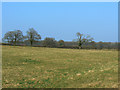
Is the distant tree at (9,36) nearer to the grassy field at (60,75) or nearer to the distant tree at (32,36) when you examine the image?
the distant tree at (32,36)

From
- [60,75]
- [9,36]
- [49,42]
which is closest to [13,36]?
[9,36]

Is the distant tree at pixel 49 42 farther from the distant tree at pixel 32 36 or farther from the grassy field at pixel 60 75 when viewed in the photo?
the grassy field at pixel 60 75

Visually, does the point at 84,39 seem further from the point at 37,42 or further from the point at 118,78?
the point at 118,78

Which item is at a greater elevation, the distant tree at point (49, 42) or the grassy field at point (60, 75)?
the distant tree at point (49, 42)

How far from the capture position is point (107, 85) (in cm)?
779

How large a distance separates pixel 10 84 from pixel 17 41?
86496 mm

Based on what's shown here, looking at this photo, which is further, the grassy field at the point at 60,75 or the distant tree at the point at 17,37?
the distant tree at the point at 17,37

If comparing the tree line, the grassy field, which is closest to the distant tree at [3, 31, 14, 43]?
the tree line

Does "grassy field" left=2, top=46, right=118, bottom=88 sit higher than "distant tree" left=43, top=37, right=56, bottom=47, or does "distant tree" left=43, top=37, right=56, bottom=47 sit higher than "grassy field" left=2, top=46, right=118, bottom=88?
"distant tree" left=43, top=37, right=56, bottom=47

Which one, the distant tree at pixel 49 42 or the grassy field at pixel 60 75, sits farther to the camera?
the distant tree at pixel 49 42

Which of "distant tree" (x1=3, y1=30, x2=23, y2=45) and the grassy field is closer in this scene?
the grassy field

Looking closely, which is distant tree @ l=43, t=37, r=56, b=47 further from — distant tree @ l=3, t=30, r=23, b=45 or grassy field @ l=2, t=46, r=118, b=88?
grassy field @ l=2, t=46, r=118, b=88

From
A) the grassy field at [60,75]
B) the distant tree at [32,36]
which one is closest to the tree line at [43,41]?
the distant tree at [32,36]

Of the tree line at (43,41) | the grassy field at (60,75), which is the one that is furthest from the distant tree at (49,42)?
the grassy field at (60,75)
